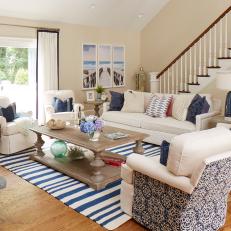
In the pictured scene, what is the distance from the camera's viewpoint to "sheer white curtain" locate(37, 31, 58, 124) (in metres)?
6.90

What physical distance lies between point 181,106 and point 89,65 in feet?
10.0

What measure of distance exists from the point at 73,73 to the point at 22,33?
5.01 feet

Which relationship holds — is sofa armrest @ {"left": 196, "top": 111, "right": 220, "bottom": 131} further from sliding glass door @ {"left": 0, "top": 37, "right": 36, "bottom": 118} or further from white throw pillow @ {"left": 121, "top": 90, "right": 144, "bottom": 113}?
sliding glass door @ {"left": 0, "top": 37, "right": 36, "bottom": 118}

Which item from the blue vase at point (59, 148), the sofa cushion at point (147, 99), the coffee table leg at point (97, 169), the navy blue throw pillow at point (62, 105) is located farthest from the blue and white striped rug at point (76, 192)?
the sofa cushion at point (147, 99)

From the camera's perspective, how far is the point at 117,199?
354 cm

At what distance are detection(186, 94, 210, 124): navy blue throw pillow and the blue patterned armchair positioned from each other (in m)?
2.55

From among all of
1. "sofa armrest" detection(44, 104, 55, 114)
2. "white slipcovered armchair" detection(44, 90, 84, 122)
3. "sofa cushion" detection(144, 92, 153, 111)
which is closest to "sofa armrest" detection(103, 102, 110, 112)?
"white slipcovered armchair" detection(44, 90, 84, 122)

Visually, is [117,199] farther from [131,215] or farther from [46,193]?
[46,193]

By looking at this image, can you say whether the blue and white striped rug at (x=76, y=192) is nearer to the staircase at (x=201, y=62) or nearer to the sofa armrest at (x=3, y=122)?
the sofa armrest at (x=3, y=122)

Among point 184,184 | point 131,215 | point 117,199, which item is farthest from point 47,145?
point 184,184

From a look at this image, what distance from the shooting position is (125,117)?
19.7 ft

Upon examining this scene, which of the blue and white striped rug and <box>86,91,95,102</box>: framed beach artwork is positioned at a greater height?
<box>86,91,95,102</box>: framed beach artwork

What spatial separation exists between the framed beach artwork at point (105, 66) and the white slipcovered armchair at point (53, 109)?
1333mm

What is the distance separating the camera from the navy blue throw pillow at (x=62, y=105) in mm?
6559
